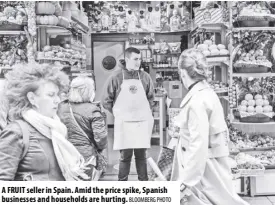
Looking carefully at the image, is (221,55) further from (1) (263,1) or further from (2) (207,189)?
(2) (207,189)

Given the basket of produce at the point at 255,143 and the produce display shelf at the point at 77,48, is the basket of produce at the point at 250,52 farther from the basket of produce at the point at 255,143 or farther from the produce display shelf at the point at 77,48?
the produce display shelf at the point at 77,48

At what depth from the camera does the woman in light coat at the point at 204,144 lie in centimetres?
183

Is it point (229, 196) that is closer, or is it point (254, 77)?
point (229, 196)

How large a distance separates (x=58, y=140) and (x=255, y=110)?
212cm

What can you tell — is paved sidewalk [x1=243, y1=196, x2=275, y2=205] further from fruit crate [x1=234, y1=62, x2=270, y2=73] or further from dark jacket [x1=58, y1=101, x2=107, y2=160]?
dark jacket [x1=58, y1=101, x2=107, y2=160]

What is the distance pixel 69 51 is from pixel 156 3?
1070mm

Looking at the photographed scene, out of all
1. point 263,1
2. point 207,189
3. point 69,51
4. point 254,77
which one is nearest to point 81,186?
point 207,189

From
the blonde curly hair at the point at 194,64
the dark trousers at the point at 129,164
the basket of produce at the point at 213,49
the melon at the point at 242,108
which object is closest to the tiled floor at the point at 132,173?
the dark trousers at the point at 129,164

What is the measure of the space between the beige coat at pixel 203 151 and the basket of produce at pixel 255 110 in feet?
4.55

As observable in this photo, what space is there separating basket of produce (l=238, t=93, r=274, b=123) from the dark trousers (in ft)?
2.90

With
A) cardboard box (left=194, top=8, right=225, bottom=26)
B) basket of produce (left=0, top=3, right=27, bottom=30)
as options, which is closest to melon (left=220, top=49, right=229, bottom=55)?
cardboard box (left=194, top=8, right=225, bottom=26)

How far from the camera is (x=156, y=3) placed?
13.0 ft

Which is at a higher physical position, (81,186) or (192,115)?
(192,115)

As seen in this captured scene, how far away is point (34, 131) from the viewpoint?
1553 millimetres
